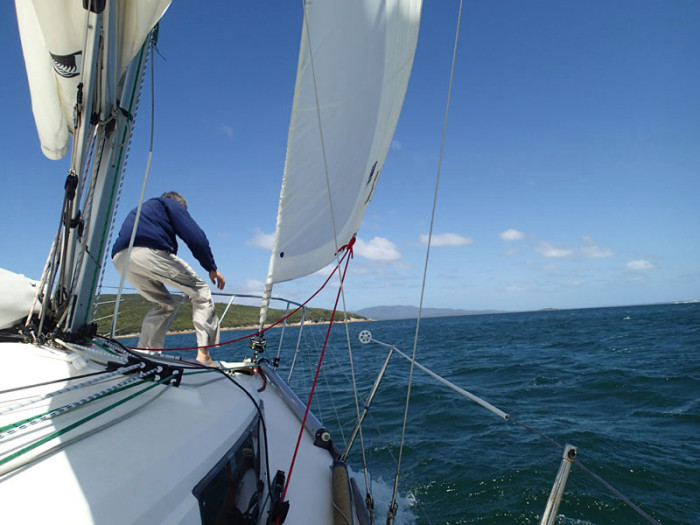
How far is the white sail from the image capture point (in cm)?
252

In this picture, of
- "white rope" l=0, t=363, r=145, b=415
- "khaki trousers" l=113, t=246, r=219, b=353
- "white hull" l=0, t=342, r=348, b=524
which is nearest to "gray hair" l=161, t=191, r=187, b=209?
"khaki trousers" l=113, t=246, r=219, b=353

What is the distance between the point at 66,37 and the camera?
1.94m

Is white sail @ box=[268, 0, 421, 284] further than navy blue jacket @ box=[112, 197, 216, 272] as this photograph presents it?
No

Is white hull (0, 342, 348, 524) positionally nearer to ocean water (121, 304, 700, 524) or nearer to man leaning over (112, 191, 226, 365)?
man leaning over (112, 191, 226, 365)

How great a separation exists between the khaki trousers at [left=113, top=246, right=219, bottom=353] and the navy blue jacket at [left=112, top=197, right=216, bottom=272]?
0.07 meters

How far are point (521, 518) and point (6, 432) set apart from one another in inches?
136

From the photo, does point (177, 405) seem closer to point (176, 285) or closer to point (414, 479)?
point (176, 285)

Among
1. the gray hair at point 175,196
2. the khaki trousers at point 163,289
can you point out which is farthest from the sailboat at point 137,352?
the gray hair at point 175,196

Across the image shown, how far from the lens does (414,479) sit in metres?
3.60

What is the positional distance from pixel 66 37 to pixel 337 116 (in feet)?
5.69

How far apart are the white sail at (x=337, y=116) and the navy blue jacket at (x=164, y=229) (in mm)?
809

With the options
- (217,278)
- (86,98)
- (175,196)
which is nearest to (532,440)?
(217,278)

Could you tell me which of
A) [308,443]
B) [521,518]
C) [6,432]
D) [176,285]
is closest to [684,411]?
[521,518]

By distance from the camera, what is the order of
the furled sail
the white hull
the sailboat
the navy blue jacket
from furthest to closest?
the navy blue jacket < the furled sail < the sailboat < the white hull
